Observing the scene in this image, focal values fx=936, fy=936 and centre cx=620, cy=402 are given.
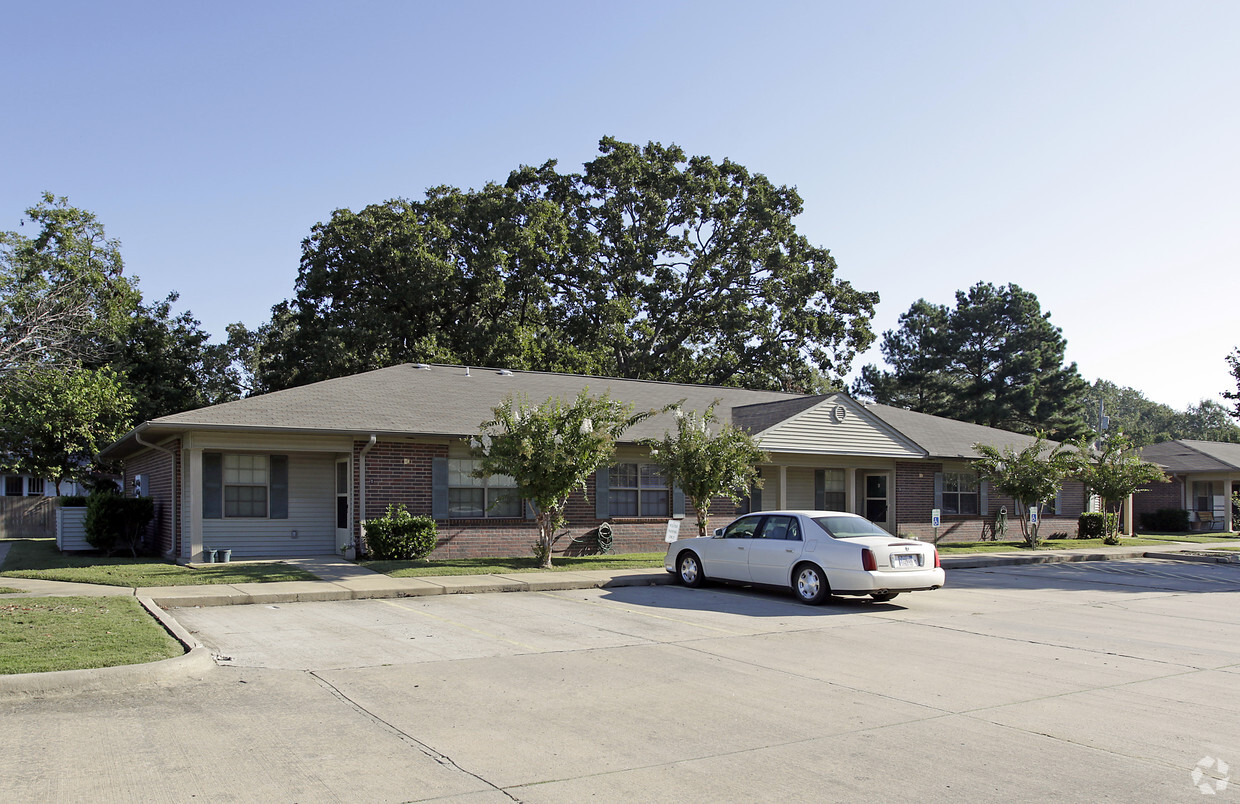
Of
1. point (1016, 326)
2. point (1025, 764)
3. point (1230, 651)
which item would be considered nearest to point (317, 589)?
point (1025, 764)

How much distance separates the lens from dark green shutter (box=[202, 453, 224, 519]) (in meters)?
19.3

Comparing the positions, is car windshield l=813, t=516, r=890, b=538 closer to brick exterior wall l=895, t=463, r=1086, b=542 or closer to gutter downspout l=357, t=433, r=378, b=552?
gutter downspout l=357, t=433, r=378, b=552

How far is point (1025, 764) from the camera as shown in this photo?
19.6 ft

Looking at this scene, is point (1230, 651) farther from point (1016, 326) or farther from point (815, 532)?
point (1016, 326)

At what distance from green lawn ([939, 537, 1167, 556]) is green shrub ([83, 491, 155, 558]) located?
19.4 meters

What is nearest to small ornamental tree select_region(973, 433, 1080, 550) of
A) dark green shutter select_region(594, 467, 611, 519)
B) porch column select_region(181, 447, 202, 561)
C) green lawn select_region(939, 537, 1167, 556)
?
green lawn select_region(939, 537, 1167, 556)

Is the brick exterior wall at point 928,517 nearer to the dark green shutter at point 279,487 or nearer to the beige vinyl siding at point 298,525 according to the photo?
the beige vinyl siding at point 298,525

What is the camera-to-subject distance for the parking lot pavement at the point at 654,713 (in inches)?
217

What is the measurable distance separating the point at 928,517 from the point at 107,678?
24.1 meters

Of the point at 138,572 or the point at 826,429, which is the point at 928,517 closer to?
the point at 826,429

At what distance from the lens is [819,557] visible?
45.6 feet

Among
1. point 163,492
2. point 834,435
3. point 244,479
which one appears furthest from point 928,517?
point 163,492

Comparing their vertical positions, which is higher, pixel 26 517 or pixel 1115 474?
pixel 1115 474

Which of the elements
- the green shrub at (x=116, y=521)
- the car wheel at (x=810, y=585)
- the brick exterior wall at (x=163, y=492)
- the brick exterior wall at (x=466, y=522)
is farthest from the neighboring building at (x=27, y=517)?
the car wheel at (x=810, y=585)
